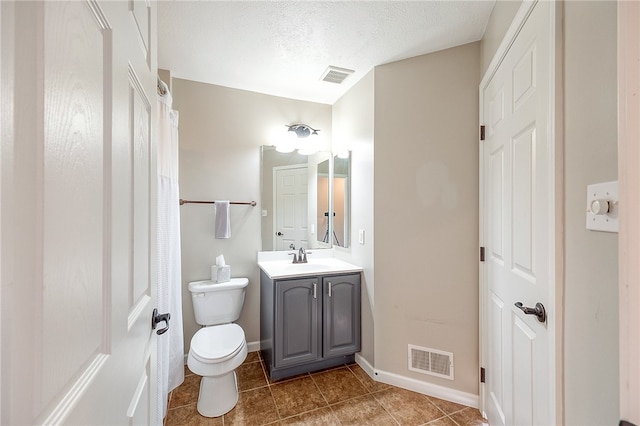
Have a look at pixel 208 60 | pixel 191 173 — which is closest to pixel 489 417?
pixel 191 173

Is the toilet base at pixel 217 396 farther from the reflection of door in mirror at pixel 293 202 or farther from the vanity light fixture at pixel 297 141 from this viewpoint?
the vanity light fixture at pixel 297 141

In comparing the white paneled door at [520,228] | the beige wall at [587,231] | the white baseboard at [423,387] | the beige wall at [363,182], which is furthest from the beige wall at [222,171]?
the beige wall at [587,231]

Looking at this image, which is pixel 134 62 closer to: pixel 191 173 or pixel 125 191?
pixel 125 191

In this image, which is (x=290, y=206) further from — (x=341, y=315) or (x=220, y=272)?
(x=341, y=315)

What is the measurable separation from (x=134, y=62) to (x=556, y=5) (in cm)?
132

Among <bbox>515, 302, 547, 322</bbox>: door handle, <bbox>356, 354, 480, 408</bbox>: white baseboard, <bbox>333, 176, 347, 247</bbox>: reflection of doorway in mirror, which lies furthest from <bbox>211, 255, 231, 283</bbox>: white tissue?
<bbox>515, 302, 547, 322</bbox>: door handle

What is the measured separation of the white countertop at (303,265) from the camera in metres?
2.08

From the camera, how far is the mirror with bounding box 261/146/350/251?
2.53 meters

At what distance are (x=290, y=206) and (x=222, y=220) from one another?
644mm

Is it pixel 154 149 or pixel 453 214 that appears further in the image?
pixel 453 214

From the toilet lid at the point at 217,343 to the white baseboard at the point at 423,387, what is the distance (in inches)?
40.4

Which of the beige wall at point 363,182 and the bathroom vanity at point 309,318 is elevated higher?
the beige wall at point 363,182

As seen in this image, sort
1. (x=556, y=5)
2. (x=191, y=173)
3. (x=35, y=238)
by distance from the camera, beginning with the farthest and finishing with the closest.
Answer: (x=191, y=173), (x=556, y=5), (x=35, y=238)

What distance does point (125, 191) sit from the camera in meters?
0.66
